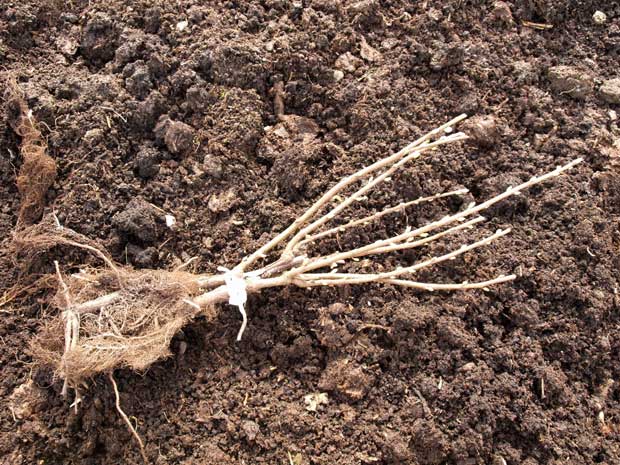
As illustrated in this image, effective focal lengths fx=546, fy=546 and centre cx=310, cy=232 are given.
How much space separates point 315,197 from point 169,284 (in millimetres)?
499

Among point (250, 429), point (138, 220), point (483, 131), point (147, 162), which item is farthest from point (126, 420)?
point (483, 131)

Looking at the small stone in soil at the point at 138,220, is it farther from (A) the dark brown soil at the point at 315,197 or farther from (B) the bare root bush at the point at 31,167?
(B) the bare root bush at the point at 31,167

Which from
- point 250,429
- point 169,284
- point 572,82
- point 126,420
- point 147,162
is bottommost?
point 250,429

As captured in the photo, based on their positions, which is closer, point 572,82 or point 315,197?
point 315,197

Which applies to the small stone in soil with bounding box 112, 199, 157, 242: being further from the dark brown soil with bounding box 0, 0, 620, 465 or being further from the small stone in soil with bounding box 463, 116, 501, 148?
the small stone in soil with bounding box 463, 116, 501, 148

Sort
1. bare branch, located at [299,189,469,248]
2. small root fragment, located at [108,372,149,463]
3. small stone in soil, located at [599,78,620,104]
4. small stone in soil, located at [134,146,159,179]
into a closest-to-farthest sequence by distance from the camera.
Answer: small root fragment, located at [108,372,149,463], bare branch, located at [299,189,469,248], small stone in soil, located at [134,146,159,179], small stone in soil, located at [599,78,620,104]

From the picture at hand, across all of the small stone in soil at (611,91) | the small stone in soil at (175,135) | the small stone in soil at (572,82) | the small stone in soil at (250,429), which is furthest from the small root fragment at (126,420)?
the small stone in soil at (611,91)

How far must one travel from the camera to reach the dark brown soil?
1447mm

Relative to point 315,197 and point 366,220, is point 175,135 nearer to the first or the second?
point 315,197

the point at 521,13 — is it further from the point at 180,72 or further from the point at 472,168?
the point at 180,72

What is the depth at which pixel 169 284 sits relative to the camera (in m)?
1.50

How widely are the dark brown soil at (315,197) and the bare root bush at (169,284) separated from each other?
2.7 inches

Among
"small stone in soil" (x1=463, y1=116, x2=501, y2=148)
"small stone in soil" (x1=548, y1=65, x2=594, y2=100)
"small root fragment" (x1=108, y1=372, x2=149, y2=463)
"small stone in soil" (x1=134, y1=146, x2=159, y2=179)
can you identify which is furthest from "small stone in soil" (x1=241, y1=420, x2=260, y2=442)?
"small stone in soil" (x1=548, y1=65, x2=594, y2=100)

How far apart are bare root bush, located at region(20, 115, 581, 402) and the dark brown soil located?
0.07 metres
